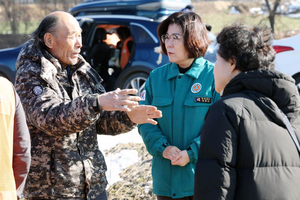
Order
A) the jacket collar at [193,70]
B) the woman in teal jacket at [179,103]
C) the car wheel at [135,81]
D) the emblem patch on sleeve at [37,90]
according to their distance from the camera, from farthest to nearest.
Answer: the car wheel at [135,81], the jacket collar at [193,70], the woman in teal jacket at [179,103], the emblem patch on sleeve at [37,90]

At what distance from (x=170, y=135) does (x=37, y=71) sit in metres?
1.06

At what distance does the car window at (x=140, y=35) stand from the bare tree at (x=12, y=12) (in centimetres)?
1599

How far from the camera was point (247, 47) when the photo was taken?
209 centimetres

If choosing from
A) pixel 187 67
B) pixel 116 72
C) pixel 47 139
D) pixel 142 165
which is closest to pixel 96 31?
pixel 116 72

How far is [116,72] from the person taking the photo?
29.0 ft

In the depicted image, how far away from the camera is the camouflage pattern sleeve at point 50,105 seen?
93.4 inches

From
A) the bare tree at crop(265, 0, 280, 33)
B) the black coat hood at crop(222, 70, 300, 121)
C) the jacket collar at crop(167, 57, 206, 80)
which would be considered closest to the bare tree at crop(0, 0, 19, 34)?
the bare tree at crop(265, 0, 280, 33)

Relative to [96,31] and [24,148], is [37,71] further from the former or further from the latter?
[96,31]

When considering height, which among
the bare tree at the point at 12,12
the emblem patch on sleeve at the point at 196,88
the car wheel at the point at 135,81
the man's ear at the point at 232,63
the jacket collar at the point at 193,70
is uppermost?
the bare tree at the point at 12,12

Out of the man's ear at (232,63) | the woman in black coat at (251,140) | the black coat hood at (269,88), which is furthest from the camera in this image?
the man's ear at (232,63)

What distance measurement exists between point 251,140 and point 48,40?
1.50 metres

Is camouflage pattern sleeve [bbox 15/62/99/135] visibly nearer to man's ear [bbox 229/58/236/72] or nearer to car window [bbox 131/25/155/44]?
man's ear [bbox 229/58/236/72]

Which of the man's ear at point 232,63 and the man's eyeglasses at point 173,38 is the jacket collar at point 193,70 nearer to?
the man's eyeglasses at point 173,38

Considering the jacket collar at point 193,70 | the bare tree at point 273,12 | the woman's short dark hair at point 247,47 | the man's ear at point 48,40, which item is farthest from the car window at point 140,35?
the bare tree at point 273,12
